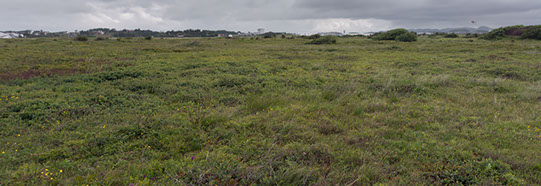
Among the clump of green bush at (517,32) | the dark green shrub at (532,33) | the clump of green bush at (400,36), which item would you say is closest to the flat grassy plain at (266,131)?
the clump of green bush at (400,36)

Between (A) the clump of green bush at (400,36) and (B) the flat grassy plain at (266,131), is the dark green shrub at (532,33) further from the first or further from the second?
(B) the flat grassy plain at (266,131)

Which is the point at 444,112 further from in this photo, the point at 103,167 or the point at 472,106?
the point at 103,167

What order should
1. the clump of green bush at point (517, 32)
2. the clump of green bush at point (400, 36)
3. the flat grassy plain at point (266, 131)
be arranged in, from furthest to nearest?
the clump of green bush at point (400, 36) → the clump of green bush at point (517, 32) → the flat grassy plain at point (266, 131)

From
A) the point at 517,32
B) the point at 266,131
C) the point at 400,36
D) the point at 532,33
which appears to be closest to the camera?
the point at 266,131

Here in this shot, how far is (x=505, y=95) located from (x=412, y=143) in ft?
19.5

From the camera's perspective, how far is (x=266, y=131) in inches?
214

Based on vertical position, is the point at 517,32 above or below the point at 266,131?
above

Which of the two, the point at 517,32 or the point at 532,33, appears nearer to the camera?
the point at 532,33

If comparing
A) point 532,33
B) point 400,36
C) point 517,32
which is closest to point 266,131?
point 400,36

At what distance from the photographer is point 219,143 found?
4926mm

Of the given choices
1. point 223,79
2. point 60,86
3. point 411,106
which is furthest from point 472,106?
point 60,86

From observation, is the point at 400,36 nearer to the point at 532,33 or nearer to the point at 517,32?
the point at 532,33

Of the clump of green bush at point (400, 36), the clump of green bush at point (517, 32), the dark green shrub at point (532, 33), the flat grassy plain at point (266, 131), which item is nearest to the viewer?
the flat grassy plain at point (266, 131)

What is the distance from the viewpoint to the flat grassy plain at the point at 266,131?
3.83 m
